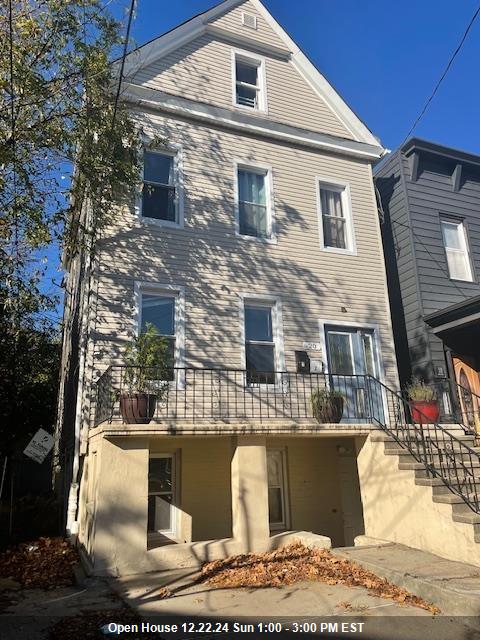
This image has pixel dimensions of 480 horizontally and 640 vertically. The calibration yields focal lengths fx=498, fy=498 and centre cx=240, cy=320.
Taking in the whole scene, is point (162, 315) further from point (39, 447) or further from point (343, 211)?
point (343, 211)

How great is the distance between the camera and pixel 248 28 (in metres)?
12.6

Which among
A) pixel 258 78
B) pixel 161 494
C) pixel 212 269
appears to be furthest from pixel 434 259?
pixel 161 494

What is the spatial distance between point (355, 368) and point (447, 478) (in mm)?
3816

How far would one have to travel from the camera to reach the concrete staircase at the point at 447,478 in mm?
6656

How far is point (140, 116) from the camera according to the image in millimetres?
10602

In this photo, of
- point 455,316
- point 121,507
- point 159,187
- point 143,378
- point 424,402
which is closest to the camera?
point 121,507

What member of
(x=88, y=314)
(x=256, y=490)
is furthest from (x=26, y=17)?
(x=256, y=490)

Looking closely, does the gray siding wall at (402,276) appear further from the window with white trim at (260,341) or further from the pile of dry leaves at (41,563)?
the pile of dry leaves at (41,563)

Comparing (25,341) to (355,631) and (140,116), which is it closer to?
(140,116)

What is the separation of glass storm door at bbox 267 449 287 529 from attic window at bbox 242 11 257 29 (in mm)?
10464

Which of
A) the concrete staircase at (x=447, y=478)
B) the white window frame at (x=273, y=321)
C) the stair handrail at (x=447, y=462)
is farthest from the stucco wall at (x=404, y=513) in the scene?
the white window frame at (x=273, y=321)

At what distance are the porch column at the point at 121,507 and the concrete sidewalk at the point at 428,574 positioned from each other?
295 cm

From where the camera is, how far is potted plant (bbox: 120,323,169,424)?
25.2ft

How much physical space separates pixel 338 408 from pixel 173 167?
6.15 m
